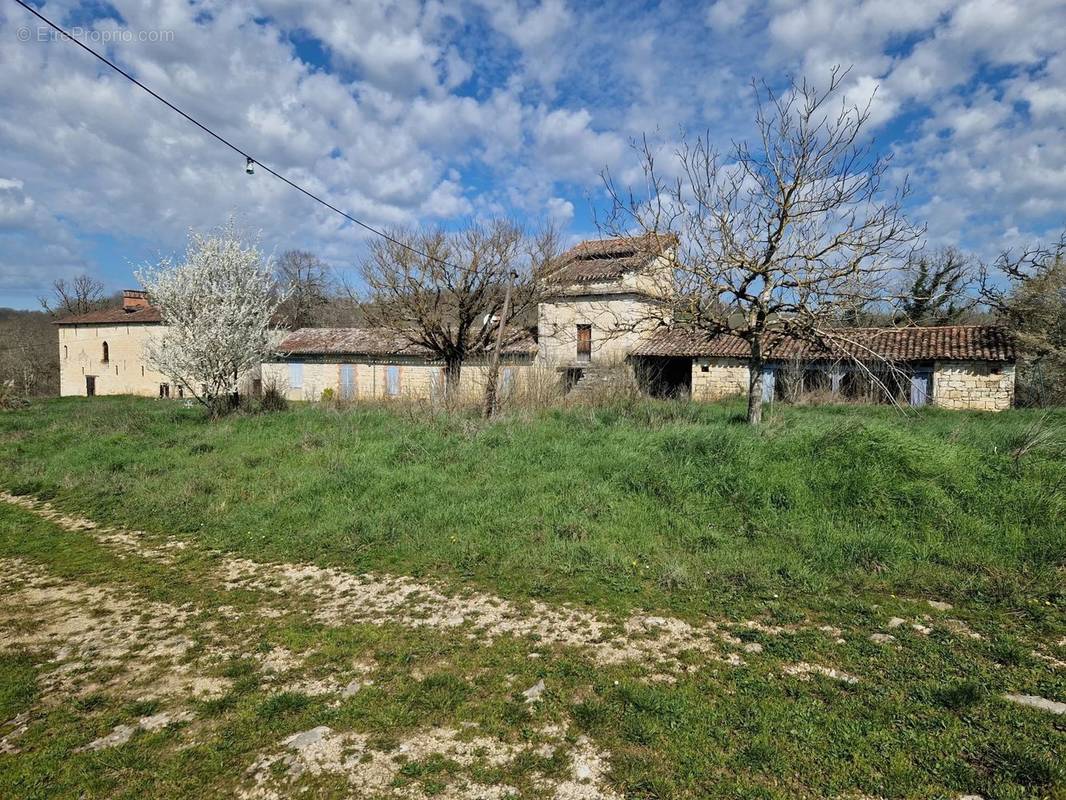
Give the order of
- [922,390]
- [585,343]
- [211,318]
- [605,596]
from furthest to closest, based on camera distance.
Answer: [585,343], [922,390], [211,318], [605,596]

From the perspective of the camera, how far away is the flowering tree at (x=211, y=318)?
1452 cm

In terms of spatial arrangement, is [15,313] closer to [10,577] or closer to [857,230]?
[10,577]

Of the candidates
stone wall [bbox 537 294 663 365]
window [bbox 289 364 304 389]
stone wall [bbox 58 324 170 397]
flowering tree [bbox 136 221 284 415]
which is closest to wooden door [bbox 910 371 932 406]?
stone wall [bbox 537 294 663 365]

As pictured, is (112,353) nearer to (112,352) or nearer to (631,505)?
(112,352)

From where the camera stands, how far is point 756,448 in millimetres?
7789

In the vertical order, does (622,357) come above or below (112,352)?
below

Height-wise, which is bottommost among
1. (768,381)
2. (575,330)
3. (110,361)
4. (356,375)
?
(768,381)

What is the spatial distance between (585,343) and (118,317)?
30839mm

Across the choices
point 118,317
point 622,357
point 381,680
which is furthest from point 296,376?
point 381,680

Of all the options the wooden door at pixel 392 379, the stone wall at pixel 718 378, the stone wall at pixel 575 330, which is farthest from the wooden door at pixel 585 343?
the wooden door at pixel 392 379

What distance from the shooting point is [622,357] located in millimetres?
23812

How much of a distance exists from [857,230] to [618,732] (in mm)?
9202

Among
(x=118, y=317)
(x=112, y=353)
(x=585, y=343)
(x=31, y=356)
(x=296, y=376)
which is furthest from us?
(x=31, y=356)

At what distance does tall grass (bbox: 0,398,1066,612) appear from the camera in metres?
5.39
